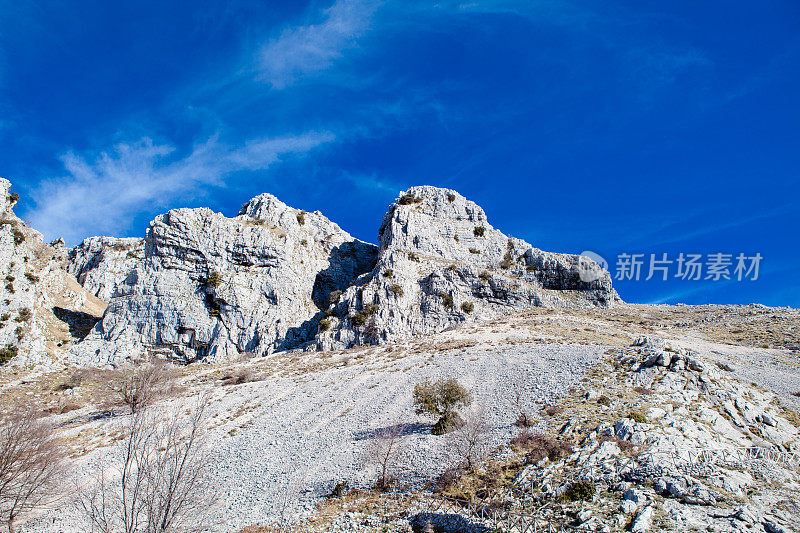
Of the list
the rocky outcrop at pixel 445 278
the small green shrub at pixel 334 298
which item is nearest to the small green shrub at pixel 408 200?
the rocky outcrop at pixel 445 278

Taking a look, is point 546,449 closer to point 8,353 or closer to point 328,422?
point 328,422

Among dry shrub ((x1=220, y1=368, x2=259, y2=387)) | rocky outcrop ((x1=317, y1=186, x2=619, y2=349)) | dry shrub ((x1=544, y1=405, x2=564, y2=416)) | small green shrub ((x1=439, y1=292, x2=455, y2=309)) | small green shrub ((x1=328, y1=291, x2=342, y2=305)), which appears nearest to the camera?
dry shrub ((x1=544, y1=405, x2=564, y2=416))

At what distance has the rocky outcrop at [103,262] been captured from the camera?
3472 inches

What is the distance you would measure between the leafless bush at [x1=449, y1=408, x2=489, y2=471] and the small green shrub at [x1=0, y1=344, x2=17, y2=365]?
194ft

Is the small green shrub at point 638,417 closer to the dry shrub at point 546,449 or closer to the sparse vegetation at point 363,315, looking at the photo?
the dry shrub at point 546,449

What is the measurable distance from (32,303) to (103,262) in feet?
121

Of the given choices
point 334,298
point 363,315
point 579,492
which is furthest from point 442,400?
point 334,298

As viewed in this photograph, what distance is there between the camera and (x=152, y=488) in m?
16.2

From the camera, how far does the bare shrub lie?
11062 mm

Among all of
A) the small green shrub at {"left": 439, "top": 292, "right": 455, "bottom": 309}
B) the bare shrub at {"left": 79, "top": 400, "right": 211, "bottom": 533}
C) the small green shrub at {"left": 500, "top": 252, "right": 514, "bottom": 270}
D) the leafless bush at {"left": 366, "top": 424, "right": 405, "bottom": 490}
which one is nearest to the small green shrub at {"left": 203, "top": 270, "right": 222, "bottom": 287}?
the small green shrub at {"left": 439, "top": 292, "right": 455, "bottom": 309}

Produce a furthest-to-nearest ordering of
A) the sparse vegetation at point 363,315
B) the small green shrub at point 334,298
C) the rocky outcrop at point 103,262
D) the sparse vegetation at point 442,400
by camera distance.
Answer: the rocky outcrop at point 103,262 → the small green shrub at point 334,298 → the sparse vegetation at point 363,315 → the sparse vegetation at point 442,400

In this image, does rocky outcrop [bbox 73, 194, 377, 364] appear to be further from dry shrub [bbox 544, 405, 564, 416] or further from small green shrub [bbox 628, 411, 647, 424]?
small green shrub [bbox 628, 411, 647, 424]

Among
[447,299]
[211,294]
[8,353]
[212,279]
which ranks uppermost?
[447,299]

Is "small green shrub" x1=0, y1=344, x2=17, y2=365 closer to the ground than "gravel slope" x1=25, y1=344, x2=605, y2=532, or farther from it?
closer to the ground
